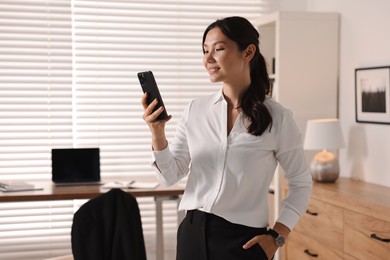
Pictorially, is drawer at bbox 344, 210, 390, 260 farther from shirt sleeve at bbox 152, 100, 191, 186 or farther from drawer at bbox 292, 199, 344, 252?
shirt sleeve at bbox 152, 100, 191, 186

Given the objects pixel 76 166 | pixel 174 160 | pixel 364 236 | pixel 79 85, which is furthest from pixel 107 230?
pixel 79 85

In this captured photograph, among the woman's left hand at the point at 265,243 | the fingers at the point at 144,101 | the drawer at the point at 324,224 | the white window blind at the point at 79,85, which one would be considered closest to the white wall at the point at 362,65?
the drawer at the point at 324,224

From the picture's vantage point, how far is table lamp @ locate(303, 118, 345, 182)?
13.2 feet

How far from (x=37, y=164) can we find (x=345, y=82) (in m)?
2.21

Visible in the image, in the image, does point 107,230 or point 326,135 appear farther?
point 326,135

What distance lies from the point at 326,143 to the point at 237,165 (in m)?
2.05

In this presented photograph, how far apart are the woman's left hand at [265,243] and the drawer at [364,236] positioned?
1.19 metres

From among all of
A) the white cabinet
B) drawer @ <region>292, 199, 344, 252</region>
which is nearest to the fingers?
drawer @ <region>292, 199, 344, 252</region>

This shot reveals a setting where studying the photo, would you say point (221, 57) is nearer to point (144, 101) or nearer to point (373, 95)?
point (144, 101)

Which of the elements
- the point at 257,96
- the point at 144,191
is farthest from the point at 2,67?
the point at 257,96

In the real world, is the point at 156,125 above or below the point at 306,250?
above

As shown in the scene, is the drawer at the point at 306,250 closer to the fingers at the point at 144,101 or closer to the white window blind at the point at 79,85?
the white window blind at the point at 79,85

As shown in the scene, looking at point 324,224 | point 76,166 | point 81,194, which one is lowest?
point 324,224

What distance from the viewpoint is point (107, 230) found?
4.38 ft
